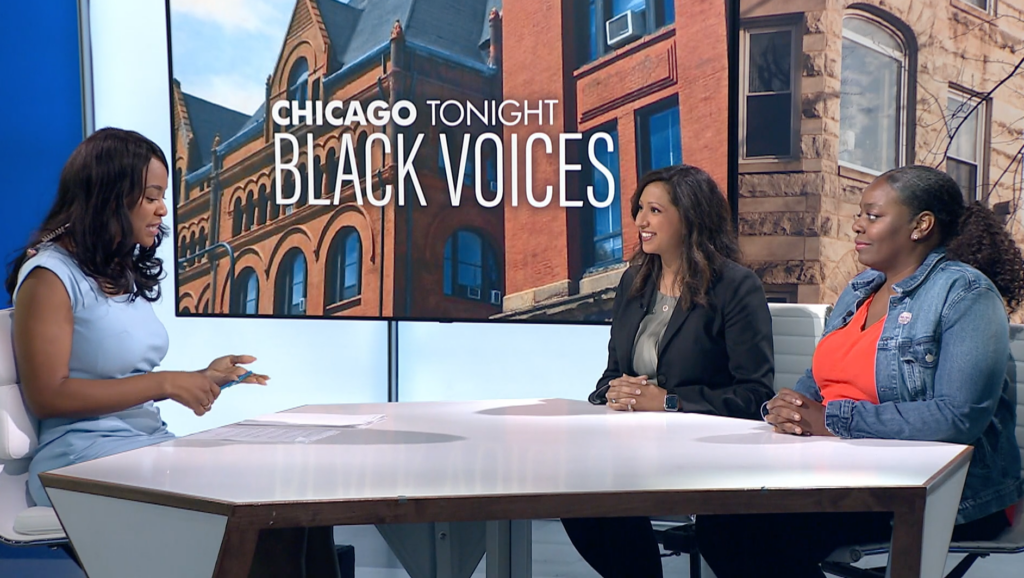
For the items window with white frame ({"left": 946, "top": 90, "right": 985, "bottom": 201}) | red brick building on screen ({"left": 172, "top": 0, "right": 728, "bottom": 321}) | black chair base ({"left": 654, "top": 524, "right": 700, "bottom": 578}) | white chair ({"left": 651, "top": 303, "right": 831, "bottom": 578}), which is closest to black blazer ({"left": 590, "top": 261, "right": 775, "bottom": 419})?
white chair ({"left": 651, "top": 303, "right": 831, "bottom": 578})

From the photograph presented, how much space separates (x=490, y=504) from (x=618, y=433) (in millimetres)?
628

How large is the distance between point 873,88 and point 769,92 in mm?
416

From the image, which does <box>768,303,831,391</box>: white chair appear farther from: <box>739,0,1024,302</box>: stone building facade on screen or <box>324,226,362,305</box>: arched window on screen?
<box>324,226,362,305</box>: arched window on screen

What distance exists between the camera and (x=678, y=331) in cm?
251

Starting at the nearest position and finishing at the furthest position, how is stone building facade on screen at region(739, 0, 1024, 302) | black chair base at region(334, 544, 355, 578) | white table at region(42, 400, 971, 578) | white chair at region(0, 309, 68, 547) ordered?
white table at region(42, 400, 971, 578), white chair at region(0, 309, 68, 547), black chair base at region(334, 544, 355, 578), stone building facade on screen at region(739, 0, 1024, 302)

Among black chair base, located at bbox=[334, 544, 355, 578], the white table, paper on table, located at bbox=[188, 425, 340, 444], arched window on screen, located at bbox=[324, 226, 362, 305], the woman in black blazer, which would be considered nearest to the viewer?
the white table

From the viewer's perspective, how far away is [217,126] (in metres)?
3.99

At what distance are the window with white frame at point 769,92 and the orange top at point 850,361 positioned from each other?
70.7 inches

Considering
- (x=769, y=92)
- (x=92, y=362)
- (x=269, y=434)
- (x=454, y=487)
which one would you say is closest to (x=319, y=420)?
(x=269, y=434)

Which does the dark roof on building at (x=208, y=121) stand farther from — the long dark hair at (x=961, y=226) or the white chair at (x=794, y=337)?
the long dark hair at (x=961, y=226)

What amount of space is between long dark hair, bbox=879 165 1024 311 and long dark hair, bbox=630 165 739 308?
1.99ft

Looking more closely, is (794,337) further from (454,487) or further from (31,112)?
(31,112)

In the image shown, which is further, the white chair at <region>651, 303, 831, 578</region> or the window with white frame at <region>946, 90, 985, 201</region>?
the window with white frame at <region>946, 90, 985, 201</region>

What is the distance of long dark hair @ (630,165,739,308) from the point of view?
2.59 m
